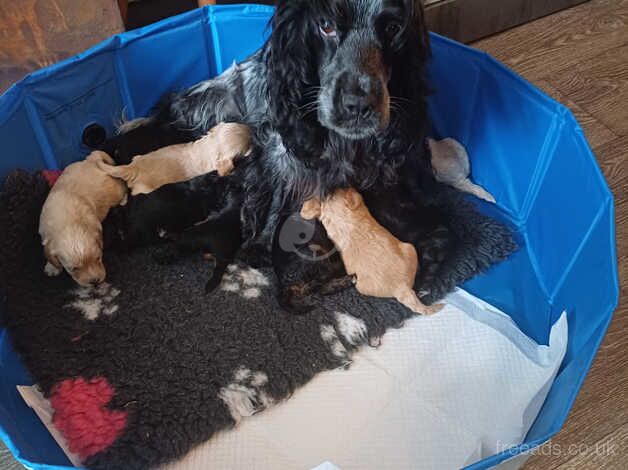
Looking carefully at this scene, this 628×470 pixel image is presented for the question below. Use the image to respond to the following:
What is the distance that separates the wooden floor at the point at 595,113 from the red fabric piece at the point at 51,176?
1.41 metres

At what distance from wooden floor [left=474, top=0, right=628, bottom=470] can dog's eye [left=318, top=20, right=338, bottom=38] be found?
1.02 metres

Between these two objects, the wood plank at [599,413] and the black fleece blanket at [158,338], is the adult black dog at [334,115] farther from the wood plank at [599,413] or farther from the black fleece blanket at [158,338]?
the wood plank at [599,413]

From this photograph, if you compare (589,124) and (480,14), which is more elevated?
(480,14)

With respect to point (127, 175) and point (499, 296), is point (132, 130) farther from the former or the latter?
point (499, 296)

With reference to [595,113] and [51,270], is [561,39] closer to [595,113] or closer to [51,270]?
[595,113]

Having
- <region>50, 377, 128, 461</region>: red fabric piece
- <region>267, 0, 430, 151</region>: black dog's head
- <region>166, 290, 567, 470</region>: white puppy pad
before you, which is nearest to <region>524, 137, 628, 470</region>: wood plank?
<region>166, 290, 567, 470</region>: white puppy pad

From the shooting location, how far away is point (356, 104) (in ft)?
4.38

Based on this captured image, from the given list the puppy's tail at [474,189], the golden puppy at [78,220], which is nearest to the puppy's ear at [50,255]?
the golden puppy at [78,220]

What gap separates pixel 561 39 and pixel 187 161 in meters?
1.65

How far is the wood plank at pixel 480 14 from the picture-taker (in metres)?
2.37

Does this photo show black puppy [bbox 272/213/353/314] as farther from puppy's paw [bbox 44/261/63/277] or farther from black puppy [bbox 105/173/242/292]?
puppy's paw [bbox 44/261/63/277]

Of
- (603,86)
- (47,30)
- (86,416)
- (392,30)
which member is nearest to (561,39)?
(603,86)

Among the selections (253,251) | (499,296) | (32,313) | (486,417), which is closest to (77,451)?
(32,313)

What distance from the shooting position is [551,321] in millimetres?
1650
